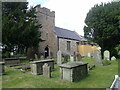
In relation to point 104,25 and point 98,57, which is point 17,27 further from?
point 104,25

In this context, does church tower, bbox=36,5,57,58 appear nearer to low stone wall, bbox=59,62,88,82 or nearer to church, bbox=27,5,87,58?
church, bbox=27,5,87,58

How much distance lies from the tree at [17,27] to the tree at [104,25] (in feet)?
36.4

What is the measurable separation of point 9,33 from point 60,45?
15049 millimetres

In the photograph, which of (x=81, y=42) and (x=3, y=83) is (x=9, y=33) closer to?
(x=3, y=83)

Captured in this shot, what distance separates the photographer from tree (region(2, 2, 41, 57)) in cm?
1884

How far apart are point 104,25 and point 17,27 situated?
49.1 ft

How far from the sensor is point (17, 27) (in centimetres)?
1969

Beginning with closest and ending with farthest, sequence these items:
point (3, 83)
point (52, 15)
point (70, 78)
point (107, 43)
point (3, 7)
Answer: point (3, 83)
point (70, 78)
point (3, 7)
point (107, 43)
point (52, 15)

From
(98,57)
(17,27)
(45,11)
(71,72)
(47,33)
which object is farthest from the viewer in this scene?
(47,33)

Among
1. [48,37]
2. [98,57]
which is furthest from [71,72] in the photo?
[48,37]

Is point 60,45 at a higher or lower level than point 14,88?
higher

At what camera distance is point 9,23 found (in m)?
18.8

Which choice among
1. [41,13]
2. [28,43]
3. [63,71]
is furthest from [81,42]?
[63,71]

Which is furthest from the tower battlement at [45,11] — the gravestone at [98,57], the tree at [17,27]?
the gravestone at [98,57]
